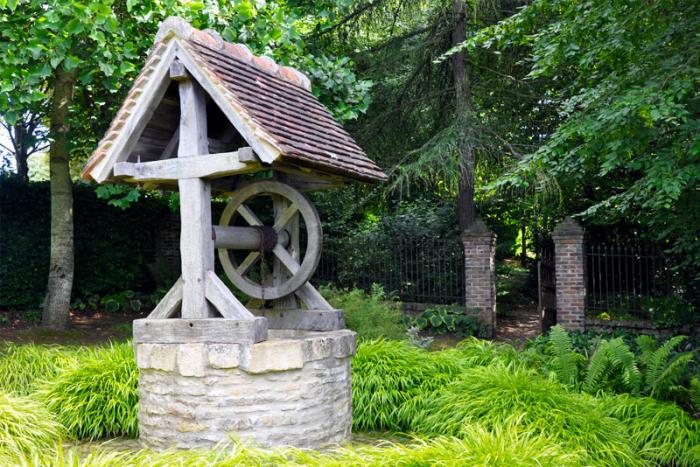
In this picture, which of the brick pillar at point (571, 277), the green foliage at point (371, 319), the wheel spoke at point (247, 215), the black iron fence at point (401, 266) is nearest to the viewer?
the wheel spoke at point (247, 215)

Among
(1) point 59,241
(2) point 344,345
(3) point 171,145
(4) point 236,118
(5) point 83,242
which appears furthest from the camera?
(5) point 83,242

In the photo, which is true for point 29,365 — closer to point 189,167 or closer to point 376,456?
point 189,167

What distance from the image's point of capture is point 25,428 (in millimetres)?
5254

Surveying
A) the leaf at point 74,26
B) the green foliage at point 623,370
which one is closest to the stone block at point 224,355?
the green foliage at point 623,370

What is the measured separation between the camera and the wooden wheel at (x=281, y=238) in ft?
16.6

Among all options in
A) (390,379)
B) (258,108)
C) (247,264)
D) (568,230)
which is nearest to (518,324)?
(568,230)

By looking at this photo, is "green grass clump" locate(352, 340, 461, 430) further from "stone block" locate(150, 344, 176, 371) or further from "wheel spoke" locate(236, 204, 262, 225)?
"stone block" locate(150, 344, 176, 371)

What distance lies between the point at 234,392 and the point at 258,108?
1970 mm

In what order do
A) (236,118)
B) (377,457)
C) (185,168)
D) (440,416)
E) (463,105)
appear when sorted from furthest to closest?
(463,105), (440,416), (185,168), (236,118), (377,457)

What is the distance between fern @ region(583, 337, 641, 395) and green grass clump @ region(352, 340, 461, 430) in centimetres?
136

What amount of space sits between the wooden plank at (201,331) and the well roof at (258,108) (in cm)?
113

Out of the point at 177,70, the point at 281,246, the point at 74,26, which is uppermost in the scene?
the point at 74,26

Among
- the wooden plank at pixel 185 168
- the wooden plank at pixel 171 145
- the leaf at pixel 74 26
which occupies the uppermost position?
the leaf at pixel 74 26

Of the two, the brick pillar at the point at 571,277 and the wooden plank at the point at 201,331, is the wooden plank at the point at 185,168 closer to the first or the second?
the wooden plank at the point at 201,331
